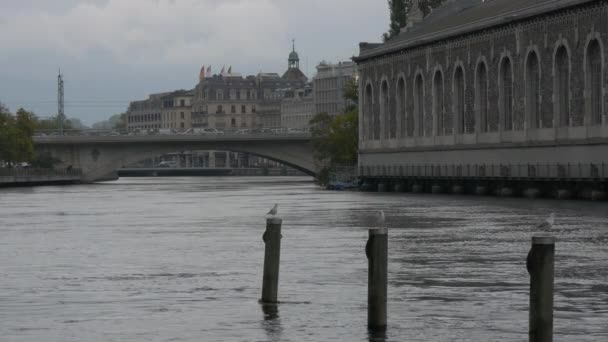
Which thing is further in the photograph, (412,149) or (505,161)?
(412,149)

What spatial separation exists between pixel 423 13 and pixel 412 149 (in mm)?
35534

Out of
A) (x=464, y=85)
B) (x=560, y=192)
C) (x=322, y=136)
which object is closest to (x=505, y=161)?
(x=464, y=85)

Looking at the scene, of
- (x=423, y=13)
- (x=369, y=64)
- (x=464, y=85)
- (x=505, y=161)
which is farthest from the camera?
(x=423, y=13)

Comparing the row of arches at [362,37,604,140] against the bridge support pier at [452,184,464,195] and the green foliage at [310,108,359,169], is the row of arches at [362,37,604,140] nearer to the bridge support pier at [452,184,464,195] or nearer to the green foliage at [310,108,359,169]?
the bridge support pier at [452,184,464,195]

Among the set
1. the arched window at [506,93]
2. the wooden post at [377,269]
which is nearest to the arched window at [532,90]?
the arched window at [506,93]

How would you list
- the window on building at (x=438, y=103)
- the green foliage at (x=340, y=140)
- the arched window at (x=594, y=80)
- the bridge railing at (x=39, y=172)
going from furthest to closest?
the bridge railing at (x=39, y=172)
the green foliage at (x=340, y=140)
the window on building at (x=438, y=103)
the arched window at (x=594, y=80)

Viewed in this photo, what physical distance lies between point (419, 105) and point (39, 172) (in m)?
64.4

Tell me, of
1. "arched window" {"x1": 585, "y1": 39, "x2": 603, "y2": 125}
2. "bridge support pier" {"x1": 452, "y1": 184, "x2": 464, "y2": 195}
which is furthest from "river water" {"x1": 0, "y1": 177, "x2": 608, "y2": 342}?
"bridge support pier" {"x1": 452, "y1": 184, "x2": 464, "y2": 195}

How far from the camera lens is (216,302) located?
98.6 ft

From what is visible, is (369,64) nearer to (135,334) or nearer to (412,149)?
(412,149)

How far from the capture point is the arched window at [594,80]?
95.8 m

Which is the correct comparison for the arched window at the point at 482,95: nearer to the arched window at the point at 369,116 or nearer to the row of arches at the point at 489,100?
the row of arches at the point at 489,100

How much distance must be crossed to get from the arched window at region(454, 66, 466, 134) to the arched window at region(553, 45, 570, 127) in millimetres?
18895

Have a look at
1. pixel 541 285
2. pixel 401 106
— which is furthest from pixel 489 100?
pixel 541 285
